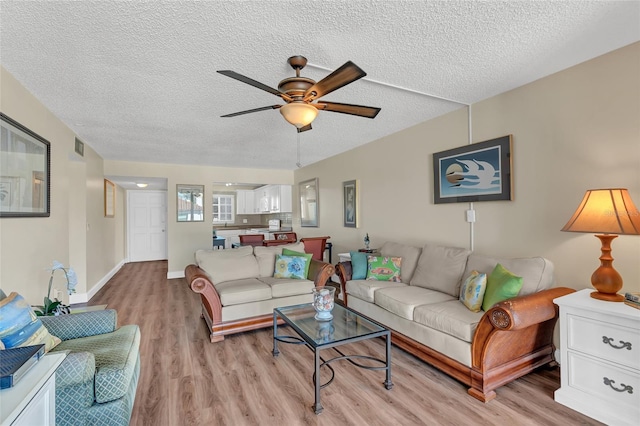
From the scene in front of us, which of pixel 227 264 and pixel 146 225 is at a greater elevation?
pixel 146 225

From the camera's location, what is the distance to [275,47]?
2.05 m

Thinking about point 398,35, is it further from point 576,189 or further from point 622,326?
point 622,326

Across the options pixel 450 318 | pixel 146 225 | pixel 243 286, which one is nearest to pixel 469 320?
Answer: pixel 450 318

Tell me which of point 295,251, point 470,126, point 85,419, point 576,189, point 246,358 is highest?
point 470,126

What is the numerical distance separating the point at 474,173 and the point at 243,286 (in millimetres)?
2778

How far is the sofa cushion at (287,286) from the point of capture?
3.51 meters

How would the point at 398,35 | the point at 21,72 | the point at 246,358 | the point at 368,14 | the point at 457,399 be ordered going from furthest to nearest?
the point at 246,358, the point at 21,72, the point at 457,399, the point at 398,35, the point at 368,14

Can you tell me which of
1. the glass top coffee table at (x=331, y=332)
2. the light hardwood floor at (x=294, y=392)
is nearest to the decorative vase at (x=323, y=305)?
the glass top coffee table at (x=331, y=332)

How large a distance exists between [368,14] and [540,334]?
260 centimetres

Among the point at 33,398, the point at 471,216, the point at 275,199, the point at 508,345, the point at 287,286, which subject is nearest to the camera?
the point at 33,398

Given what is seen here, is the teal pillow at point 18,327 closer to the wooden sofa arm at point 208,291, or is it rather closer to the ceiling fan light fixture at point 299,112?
the wooden sofa arm at point 208,291

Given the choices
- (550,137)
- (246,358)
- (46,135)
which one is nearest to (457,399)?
(246,358)

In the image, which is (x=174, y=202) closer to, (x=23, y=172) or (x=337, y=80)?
(x=23, y=172)

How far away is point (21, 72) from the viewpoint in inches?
93.3
